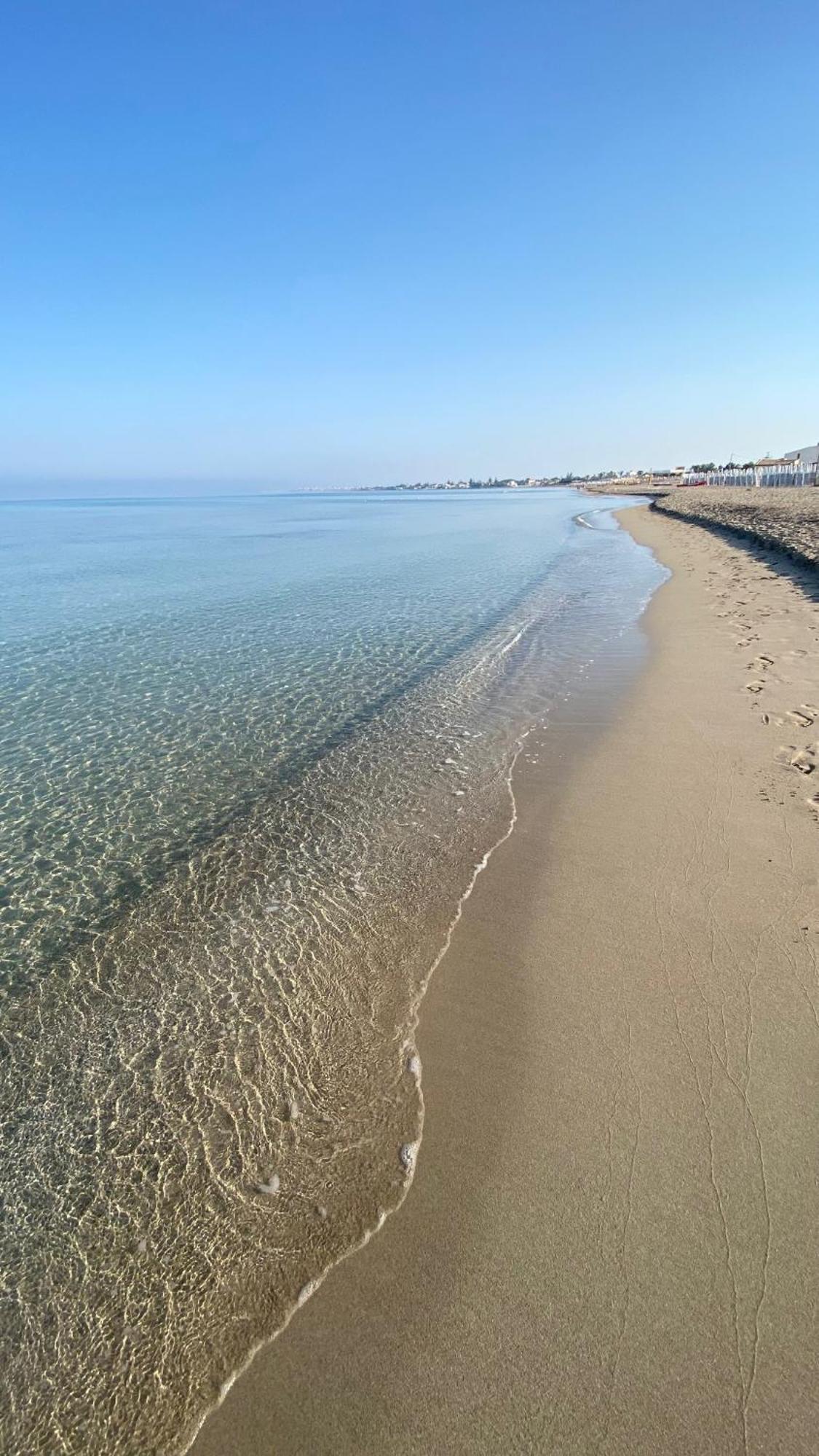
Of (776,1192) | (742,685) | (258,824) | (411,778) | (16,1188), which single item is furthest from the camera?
(742,685)

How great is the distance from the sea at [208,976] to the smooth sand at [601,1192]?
227mm

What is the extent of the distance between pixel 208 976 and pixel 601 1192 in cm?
286

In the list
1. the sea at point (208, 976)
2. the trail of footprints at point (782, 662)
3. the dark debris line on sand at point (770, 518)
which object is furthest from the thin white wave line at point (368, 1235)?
the dark debris line on sand at point (770, 518)

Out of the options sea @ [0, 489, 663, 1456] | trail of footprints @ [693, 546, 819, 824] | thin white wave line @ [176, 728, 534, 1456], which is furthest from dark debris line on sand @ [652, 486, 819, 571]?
thin white wave line @ [176, 728, 534, 1456]

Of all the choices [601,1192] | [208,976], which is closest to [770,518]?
[208,976]

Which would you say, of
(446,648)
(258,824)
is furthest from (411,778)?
(446,648)

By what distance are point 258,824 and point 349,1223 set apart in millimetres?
4366

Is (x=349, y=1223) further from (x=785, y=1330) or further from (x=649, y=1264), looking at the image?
(x=785, y=1330)

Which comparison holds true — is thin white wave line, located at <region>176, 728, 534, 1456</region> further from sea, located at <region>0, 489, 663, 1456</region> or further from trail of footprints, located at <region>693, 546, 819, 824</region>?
trail of footprints, located at <region>693, 546, 819, 824</region>

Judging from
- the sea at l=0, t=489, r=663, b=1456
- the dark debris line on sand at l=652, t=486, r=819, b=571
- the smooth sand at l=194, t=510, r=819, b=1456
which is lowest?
the sea at l=0, t=489, r=663, b=1456

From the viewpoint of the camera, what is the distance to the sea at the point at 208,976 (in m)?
2.72

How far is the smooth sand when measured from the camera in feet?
7.63

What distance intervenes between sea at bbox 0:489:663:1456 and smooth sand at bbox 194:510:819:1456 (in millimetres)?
227

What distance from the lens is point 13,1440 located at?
235cm
